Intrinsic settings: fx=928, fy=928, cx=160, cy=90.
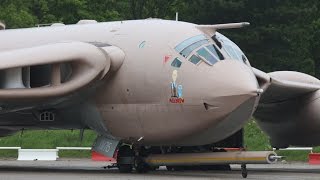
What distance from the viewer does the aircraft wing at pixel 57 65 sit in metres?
24.4

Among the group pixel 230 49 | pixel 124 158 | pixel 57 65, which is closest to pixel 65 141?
pixel 124 158

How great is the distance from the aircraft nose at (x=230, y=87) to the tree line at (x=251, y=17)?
40.9 metres

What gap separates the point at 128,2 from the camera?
8012cm

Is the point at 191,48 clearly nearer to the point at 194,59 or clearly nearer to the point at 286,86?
the point at 194,59

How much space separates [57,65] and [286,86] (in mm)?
6985

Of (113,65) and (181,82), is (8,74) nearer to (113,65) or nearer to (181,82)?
(113,65)

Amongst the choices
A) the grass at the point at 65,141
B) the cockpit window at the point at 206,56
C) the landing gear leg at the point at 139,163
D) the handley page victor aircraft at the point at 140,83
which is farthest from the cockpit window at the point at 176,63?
the grass at the point at 65,141

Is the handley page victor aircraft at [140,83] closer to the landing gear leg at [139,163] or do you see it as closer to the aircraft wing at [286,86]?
the landing gear leg at [139,163]

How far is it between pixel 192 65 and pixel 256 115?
23.3ft

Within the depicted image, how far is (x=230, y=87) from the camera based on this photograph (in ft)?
76.6

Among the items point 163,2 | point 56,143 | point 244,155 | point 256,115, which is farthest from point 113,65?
point 163,2

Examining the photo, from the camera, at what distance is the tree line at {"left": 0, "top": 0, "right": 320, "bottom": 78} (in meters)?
66.1

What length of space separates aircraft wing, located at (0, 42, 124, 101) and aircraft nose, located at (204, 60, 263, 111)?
9.77 ft

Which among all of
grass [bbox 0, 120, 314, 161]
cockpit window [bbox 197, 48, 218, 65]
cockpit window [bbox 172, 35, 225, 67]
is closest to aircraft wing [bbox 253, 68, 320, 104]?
cockpit window [bbox 172, 35, 225, 67]
